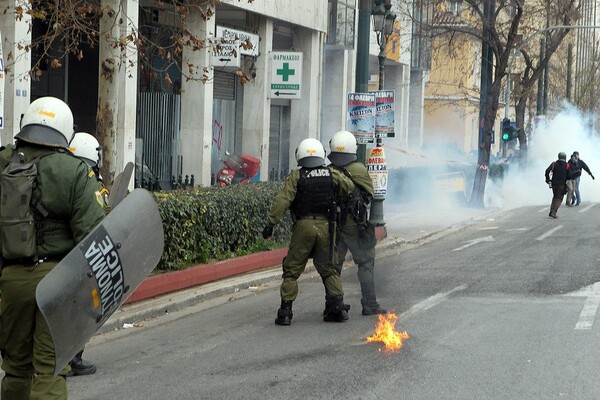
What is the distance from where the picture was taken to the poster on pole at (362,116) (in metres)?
17.6

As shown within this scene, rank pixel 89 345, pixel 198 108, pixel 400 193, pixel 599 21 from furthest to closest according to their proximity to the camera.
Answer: pixel 599 21
pixel 400 193
pixel 198 108
pixel 89 345

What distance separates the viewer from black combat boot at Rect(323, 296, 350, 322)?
32.6 feet

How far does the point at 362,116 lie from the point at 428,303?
6.99 metres

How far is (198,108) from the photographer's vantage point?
75.0 feet

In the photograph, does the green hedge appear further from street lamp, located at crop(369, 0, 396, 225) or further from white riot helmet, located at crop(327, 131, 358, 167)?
street lamp, located at crop(369, 0, 396, 225)

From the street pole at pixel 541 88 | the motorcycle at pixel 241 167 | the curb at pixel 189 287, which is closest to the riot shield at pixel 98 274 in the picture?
the curb at pixel 189 287

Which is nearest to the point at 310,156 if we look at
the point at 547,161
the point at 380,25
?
the point at 380,25

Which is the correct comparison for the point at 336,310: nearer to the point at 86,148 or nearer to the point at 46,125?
the point at 86,148

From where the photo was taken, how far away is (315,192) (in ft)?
32.1

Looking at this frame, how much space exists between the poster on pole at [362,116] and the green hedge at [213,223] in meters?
2.55

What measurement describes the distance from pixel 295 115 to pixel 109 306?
960 inches

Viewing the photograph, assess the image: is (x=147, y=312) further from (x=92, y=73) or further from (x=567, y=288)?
(x=92, y=73)

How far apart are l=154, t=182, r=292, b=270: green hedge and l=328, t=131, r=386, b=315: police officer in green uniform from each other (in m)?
2.30

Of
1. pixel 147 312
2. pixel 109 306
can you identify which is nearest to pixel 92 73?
pixel 147 312
